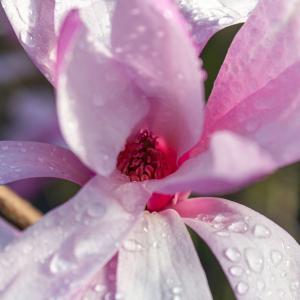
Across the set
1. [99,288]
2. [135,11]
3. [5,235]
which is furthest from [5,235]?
[135,11]

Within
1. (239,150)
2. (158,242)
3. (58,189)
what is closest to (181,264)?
(158,242)

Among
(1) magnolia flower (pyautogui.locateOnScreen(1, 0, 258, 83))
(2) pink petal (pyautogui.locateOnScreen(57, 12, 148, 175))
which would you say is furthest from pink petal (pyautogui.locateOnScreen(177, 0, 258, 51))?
(2) pink petal (pyautogui.locateOnScreen(57, 12, 148, 175))

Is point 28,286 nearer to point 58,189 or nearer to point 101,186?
point 101,186

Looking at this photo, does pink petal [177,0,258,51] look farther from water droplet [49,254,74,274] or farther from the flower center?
water droplet [49,254,74,274]

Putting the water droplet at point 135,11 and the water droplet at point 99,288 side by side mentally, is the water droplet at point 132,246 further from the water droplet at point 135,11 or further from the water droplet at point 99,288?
the water droplet at point 135,11

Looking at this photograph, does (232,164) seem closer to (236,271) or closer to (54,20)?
(236,271)

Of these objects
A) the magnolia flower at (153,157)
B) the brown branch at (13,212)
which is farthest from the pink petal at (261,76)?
the brown branch at (13,212)
